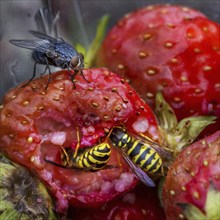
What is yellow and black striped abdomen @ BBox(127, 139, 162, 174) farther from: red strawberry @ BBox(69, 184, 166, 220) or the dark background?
the dark background

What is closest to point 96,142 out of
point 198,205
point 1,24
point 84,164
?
point 84,164

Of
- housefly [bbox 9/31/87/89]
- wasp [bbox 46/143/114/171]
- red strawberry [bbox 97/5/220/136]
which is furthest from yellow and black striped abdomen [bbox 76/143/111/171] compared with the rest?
red strawberry [bbox 97/5/220/136]

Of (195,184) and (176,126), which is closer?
(195,184)

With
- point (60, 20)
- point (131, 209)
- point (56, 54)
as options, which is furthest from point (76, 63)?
point (60, 20)

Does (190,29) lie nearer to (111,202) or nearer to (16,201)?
(111,202)

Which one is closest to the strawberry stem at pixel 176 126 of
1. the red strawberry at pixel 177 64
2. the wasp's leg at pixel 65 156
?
the red strawberry at pixel 177 64

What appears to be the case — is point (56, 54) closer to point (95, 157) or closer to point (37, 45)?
point (37, 45)
